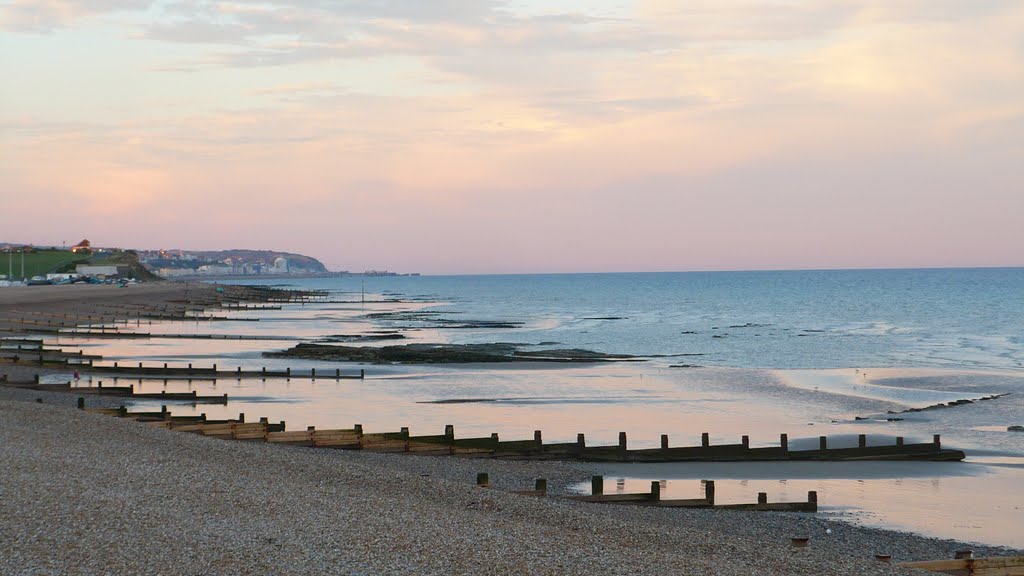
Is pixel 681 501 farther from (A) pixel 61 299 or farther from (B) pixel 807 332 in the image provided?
(A) pixel 61 299

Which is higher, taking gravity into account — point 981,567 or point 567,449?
point 981,567

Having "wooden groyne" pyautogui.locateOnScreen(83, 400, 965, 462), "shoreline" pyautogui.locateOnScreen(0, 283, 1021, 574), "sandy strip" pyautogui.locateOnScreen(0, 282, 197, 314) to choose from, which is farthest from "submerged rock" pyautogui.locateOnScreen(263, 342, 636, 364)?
"sandy strip" pyautogui.locateOnScreen(0, 282, 197, 314)

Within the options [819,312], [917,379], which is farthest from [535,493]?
[819,312]

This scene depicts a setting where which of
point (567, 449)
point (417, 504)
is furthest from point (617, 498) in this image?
point (567, 449)

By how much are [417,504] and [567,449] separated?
28.9 feet

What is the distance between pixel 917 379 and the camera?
153 feet

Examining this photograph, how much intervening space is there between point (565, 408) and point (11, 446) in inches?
823

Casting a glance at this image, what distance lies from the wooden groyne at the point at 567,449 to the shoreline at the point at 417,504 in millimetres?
491

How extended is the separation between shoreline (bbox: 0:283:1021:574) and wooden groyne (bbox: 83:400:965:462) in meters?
0.49

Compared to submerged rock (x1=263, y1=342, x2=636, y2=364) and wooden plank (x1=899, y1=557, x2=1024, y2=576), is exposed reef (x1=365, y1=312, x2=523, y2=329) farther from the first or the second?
wooden plank (x1=899, y1=557, x2=1024, y2=576)

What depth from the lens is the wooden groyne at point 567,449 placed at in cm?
2258

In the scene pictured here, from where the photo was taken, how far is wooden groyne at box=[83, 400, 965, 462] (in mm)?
22578

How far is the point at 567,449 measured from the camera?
23.5 metres

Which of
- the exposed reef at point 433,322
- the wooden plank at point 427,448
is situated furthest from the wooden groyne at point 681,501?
the exposed reef at point 433,322
